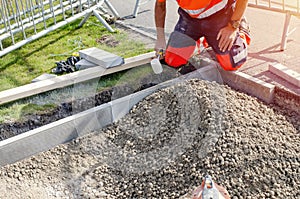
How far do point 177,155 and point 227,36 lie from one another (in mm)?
1246

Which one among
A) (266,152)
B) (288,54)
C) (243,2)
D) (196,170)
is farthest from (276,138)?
(288,54)

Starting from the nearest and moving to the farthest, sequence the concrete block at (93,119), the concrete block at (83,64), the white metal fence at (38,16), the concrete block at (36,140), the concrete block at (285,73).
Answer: the concrete block at (36,140) → the concrete block at (93,119) → the concrete block at (285,73) → the concrete block at (83,64) → the white metal fence at (38,16)

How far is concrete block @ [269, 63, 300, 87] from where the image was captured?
11.3 feet

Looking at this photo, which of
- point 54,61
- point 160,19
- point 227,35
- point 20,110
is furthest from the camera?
point 54,61

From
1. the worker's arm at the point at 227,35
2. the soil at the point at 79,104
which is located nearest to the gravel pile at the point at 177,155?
the soil at the point at 79,104

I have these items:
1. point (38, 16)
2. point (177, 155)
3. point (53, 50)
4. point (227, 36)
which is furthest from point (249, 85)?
point (38, 16)

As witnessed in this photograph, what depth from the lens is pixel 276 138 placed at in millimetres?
2852

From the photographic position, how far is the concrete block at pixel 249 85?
3380 millimetres

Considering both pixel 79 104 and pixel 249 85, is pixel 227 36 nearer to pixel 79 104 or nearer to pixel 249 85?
pixel 249 85

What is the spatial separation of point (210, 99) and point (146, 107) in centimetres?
53

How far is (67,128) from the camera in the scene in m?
3.05

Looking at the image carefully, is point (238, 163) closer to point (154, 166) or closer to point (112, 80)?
point (154, 166)

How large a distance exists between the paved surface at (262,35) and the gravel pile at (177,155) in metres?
0.66

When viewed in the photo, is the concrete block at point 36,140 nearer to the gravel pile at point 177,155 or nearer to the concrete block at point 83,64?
the gravel pile at point 177,155
